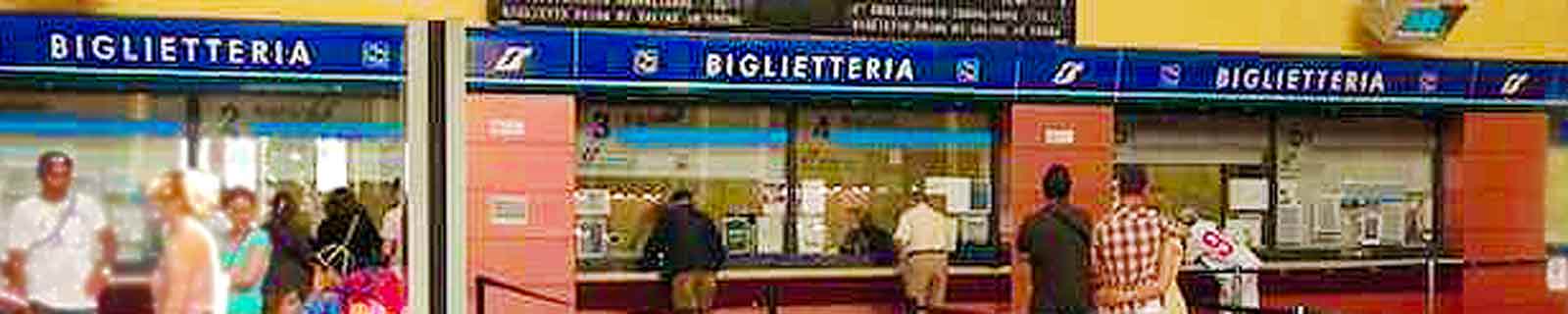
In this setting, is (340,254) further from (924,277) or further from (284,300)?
(924,277)

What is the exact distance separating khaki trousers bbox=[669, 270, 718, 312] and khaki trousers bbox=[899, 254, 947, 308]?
1381 mm

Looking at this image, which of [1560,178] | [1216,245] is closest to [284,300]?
[1560,178]

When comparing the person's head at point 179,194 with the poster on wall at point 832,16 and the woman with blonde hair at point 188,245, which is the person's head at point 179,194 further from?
the poster on wall at point 832,16

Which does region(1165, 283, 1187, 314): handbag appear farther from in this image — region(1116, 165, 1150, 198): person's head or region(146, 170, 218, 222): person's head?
region(146, 170, 218, 222): person's head

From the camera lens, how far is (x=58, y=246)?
8.09 ft

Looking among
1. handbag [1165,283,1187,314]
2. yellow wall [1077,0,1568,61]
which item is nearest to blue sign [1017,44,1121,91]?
yellow wall [1077,0,1568,61]

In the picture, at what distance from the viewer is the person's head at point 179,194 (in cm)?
258

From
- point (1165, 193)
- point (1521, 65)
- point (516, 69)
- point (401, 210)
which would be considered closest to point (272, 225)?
point (401, 210)

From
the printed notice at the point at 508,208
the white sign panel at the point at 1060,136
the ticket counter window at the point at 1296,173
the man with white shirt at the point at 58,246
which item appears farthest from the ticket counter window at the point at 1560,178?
the man with white shirt at the point at 58,246

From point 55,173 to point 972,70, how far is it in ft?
38.9

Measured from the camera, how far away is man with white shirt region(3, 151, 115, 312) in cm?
243

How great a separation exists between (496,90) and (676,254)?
1.57 m

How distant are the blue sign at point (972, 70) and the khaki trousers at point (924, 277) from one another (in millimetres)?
1097

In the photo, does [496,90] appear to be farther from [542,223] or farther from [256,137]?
[256,137]
